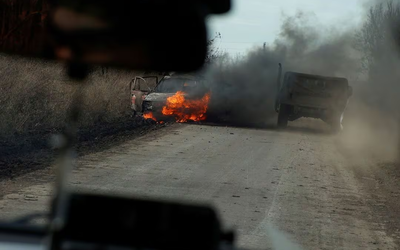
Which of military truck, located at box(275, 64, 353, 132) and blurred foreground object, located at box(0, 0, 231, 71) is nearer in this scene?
blurred foreground object, located at box(0, 0, 231, 71)

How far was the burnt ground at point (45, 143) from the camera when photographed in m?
12.6

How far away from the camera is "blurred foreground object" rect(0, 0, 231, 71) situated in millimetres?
1722

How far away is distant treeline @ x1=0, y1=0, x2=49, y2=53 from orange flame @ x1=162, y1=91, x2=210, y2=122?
22.4 m

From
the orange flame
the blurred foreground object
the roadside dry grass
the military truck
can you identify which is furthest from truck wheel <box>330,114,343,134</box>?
the blurred foreground object

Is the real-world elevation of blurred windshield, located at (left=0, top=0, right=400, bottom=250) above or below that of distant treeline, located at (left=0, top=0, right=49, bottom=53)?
below

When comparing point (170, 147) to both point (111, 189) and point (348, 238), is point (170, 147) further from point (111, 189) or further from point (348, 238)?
point (348, 238)

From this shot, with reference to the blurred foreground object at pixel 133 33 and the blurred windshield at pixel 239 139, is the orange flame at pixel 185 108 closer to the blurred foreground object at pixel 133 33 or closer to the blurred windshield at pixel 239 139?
the blurred windshield at pixel 239 139

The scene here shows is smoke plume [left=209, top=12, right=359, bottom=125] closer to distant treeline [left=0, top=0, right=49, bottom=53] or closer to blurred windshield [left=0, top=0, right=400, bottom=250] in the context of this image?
blurred windshield [left=0, top=0, right=400, bottom=250]

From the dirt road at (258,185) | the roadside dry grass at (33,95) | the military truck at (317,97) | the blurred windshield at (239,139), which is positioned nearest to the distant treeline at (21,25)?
the blurred windshield at (239,139)

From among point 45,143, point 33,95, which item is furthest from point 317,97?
point 45,143

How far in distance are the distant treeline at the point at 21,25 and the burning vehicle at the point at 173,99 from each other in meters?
22.3

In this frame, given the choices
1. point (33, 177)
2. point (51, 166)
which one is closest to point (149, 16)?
point (33, 177)

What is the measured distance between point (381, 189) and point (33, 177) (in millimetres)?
5423

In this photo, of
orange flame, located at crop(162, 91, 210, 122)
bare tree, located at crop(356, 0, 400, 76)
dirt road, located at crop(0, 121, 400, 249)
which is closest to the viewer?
dirt road, located at crop(0, 121, 400, 249)
